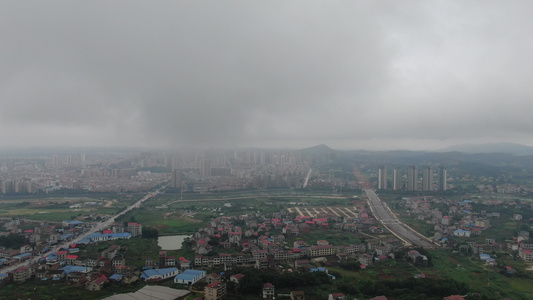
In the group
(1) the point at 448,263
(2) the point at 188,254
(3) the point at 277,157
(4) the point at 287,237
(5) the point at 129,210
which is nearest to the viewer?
(1) the point at 448,263

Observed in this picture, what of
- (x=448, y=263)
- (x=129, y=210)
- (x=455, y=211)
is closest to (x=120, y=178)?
(x=129, y=210)

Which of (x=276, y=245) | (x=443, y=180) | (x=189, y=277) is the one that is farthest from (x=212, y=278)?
(x=443, y=180)

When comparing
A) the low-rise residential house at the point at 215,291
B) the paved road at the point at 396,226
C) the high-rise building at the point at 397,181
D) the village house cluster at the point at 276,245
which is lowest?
the paved road at the point at 396,226

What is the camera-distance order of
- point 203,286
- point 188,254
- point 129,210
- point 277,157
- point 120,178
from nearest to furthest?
point 203,286 → point 188,254 → point 129,210 → point 120,178 → point 277,157

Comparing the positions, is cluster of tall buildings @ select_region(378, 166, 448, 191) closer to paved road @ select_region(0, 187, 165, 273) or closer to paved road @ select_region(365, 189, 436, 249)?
paved road @ select_region(365, 189, 436, 249)

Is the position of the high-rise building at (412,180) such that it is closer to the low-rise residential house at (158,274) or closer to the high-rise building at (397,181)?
the high-rise building at (397,181)

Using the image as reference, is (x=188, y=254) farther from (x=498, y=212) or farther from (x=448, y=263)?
(x=498, y=212)

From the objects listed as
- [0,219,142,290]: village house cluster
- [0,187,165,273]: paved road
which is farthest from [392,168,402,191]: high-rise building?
[0,219,142,290]: village house cluster

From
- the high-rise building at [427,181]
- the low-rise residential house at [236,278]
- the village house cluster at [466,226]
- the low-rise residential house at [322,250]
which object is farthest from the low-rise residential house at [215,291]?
the high-rise building at [427,181]

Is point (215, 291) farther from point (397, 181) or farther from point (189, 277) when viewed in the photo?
point (397, 181)
